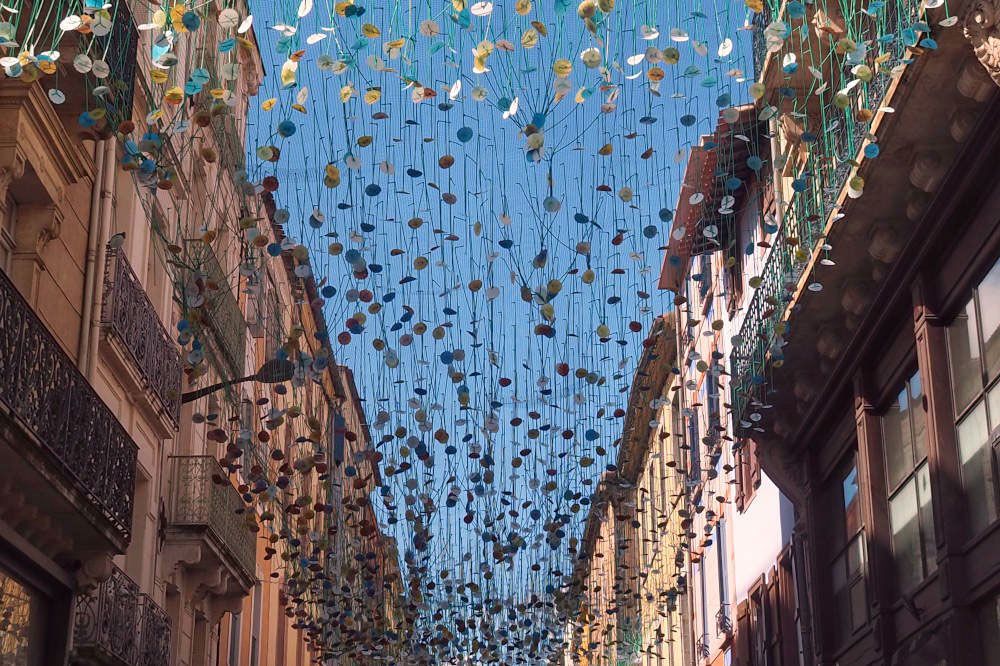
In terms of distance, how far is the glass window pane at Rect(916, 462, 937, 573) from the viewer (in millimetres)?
15188

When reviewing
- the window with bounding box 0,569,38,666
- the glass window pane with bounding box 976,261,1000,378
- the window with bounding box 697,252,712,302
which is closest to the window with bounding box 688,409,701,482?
the window with bounding box 697,252,712,302

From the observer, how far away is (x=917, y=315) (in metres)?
14.9

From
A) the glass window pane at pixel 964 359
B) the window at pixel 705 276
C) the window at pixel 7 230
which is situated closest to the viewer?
the glass window pane at pixel 964 359

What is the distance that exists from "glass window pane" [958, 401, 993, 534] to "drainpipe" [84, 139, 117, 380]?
31.5 feet

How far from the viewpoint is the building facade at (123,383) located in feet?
38.5

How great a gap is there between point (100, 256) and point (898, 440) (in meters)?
9.65

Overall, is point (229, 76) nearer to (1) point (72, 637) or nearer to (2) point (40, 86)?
(2) point (40, 86)

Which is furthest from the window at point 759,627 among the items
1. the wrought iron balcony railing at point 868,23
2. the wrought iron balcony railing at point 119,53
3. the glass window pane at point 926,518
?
the wrought iron balcony railing at point 119,53

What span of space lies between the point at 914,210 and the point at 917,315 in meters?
1.12

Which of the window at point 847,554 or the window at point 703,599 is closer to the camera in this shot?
the window at point 847,554

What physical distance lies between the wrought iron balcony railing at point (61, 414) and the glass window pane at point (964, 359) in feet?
28.0

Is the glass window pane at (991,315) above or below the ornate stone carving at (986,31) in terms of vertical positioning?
below

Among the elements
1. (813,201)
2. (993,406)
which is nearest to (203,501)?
(813,201)

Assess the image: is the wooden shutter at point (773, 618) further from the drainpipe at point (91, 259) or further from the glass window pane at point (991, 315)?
the drainpipe at point (91, 259)
